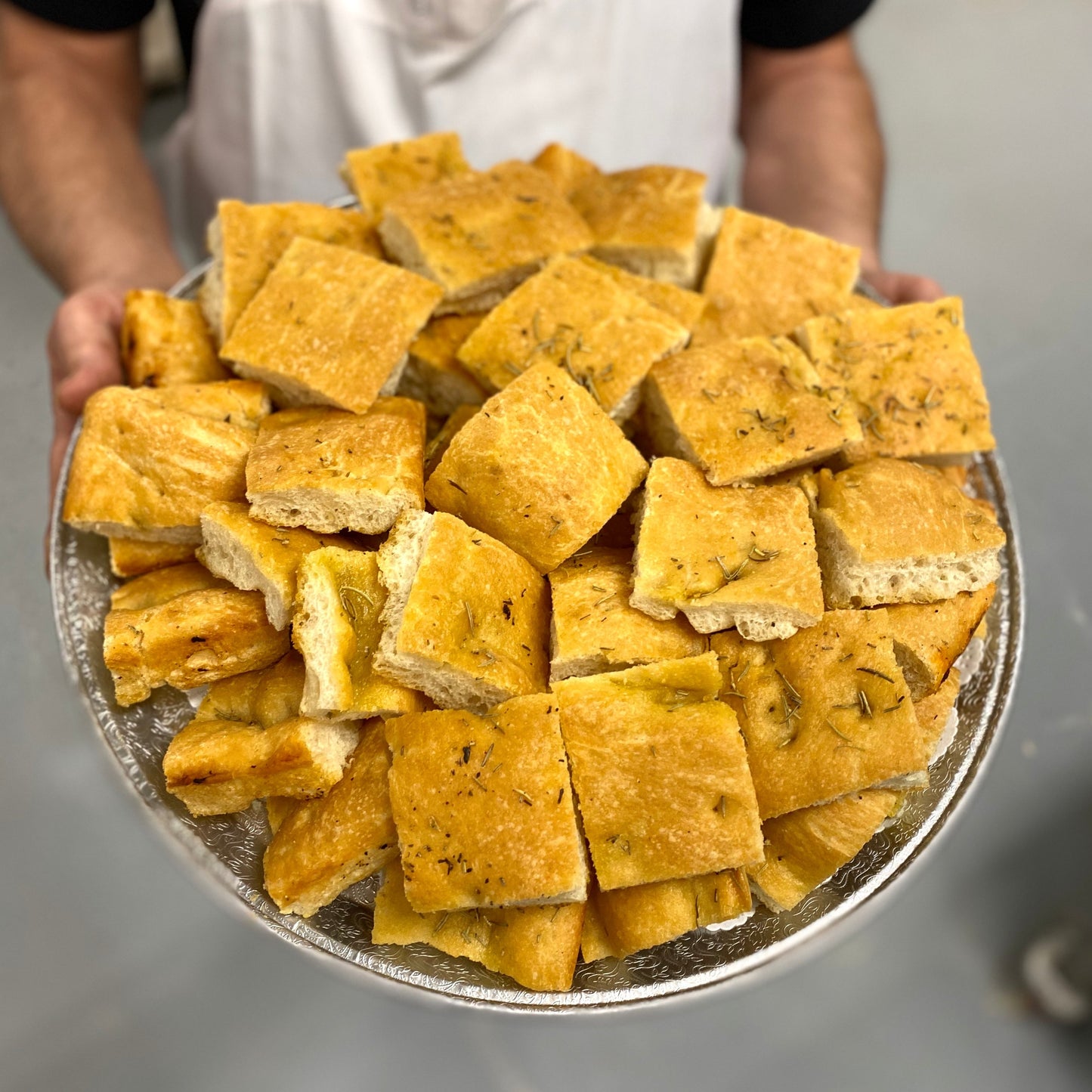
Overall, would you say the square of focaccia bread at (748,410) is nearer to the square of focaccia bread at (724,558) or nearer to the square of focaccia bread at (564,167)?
the square of focaccia bread at (724,558)

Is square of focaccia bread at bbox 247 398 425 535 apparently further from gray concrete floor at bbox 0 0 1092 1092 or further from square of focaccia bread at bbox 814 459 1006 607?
gray concrete floor at bbox 0 0 1092 1092

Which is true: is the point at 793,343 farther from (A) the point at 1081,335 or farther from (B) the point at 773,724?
(A) the point at 1081,335

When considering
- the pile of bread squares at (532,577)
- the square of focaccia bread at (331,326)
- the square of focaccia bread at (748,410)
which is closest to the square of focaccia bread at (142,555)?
the pile of bread squares at (532,577)

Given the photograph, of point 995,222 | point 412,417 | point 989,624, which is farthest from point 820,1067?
point 995,222

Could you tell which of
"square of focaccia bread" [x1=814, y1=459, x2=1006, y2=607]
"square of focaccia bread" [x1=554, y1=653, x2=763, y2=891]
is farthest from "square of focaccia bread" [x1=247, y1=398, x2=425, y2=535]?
"square of focaccia bread" [x1=814, y1=459, x2=1006, y2=607]

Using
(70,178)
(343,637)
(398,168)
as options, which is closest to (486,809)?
(343,637)
